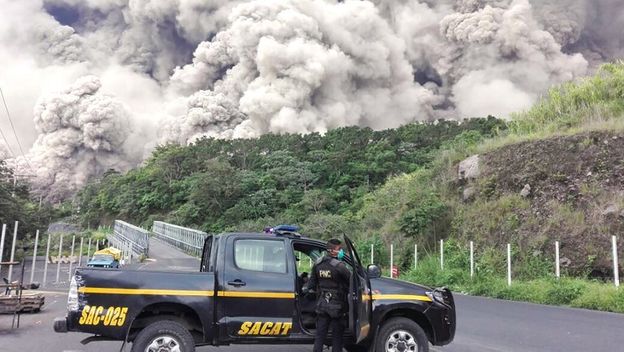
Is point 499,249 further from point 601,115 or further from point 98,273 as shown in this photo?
point 98,273

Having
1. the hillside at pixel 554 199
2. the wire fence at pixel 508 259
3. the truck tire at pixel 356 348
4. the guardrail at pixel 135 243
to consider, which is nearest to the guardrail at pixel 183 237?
the guardrail at pixel 135 243

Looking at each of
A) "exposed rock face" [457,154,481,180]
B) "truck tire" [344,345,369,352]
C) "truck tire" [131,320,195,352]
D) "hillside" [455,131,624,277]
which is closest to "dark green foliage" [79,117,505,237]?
"exposed rock face" [457,154,481,180]

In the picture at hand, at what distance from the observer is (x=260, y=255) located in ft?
20.3

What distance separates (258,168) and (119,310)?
5268 centimetres

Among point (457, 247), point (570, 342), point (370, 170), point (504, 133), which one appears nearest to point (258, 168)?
point (370, 170)

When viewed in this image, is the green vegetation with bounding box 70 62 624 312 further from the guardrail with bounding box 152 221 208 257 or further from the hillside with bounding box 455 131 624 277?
the guardrail with bounding box 152 221 208 257

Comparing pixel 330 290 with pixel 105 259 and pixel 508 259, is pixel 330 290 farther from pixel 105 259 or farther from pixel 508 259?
pixel 105 259

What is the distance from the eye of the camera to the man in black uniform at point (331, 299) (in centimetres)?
573

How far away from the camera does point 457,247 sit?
1875 cm

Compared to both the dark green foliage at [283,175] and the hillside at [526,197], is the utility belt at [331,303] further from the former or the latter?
the dark green foliage at [283,175]

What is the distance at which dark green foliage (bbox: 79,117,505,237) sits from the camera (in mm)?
46125

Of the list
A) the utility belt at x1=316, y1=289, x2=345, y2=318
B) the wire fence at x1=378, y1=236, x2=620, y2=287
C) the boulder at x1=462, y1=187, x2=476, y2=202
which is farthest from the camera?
the boulder at x1=462, y1=187, x2=476, y2=202

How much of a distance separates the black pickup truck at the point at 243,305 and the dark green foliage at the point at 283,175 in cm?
2780

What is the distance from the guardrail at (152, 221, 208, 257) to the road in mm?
21237
